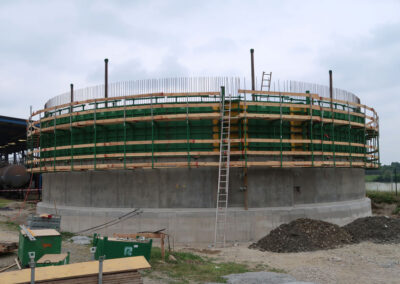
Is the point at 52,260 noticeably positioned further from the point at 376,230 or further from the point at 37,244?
the point at 376,230

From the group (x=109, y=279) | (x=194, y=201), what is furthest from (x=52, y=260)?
(x=194, y=201)

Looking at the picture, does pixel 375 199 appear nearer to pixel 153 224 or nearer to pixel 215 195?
pixel 215 195

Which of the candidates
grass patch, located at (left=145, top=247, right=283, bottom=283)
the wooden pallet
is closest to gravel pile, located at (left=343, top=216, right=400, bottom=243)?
grass patch, located at (left=145, top=247, right=283, bottom=283)

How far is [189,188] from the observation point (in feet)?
57.2

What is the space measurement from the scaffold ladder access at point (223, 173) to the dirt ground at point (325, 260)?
0.98m

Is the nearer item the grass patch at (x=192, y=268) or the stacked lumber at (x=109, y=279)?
the stacked lumber at (x=109, y=279)

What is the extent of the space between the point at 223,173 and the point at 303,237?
178 inches

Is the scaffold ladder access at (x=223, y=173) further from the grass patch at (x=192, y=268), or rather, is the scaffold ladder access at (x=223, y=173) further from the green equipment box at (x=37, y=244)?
the green equipment box at (x=37, y=244)

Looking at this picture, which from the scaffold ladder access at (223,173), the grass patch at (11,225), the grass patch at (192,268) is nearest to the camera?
the grass patch at (192,268)

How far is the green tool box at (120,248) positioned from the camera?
11.4 meters

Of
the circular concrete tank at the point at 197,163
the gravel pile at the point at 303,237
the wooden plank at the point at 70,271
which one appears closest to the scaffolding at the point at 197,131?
the circular concrete tank at the point at 197,163

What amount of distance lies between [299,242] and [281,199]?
9.69 ft

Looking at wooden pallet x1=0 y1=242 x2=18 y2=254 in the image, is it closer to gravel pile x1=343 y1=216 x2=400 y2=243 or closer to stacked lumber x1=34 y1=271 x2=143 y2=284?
stacked lumber x1=34 y1=271 x2=143 y2=284

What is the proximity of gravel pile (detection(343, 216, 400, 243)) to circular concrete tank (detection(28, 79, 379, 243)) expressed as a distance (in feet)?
5.34
